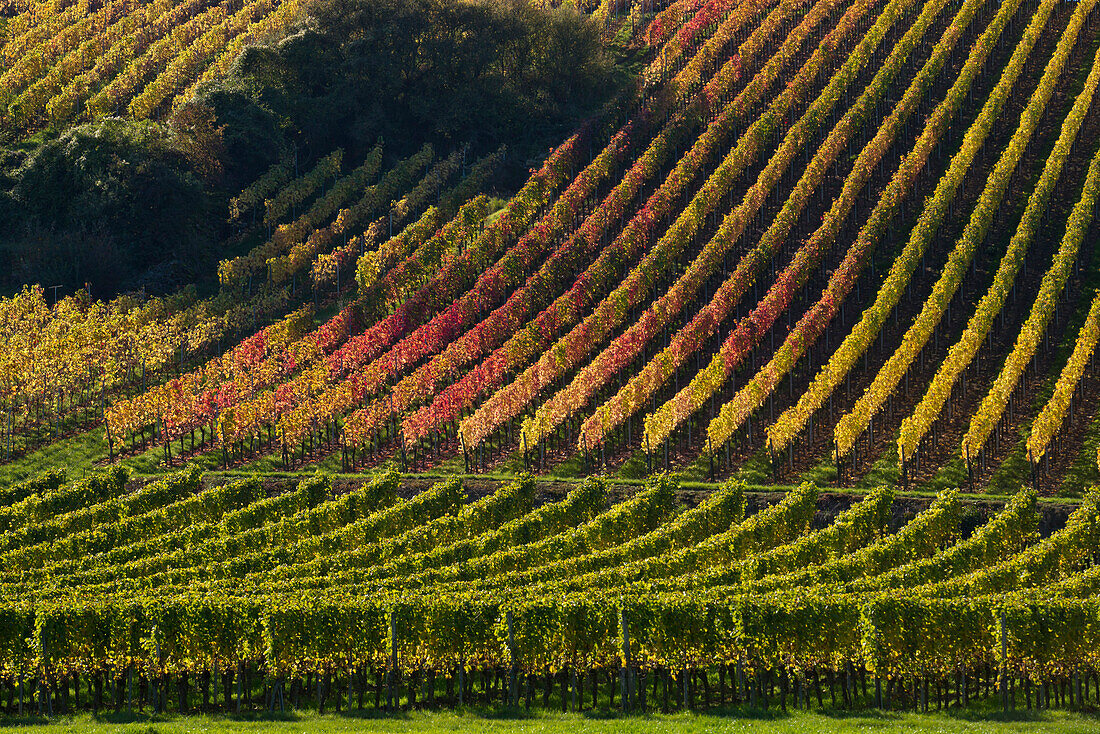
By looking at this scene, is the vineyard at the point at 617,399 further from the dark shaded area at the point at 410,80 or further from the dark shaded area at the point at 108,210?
the dark shaded area at the point at 108,210

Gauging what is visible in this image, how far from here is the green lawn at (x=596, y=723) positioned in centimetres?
3117

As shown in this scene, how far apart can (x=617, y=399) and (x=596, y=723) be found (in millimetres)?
31984

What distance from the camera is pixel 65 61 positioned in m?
120

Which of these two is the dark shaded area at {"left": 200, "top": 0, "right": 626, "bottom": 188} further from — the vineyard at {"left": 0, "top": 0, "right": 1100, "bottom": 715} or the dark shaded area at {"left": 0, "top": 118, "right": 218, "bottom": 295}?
the dark shaded area at {"left": 0, "top": 118, "right": 218, "bottom": 295}

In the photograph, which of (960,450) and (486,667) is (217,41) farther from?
(486,667)

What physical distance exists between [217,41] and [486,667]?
3975 inches

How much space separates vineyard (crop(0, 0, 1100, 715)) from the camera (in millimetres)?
35781

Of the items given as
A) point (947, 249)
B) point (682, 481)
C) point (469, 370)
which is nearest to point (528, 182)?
point (469, 370)

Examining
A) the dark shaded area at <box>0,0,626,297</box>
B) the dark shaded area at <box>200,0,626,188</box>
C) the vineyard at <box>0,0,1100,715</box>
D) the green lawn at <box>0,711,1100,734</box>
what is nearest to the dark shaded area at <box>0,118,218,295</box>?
the dark shaded area at <box>0,0,626,297</box>

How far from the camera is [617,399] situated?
208ft

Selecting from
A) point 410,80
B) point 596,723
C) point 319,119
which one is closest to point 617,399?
point 596,723

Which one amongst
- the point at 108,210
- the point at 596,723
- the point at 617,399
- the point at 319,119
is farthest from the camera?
the point at 319,119

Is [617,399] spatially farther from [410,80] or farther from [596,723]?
[410,80]

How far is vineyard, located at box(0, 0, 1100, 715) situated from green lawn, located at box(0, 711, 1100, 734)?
72.8 inches
